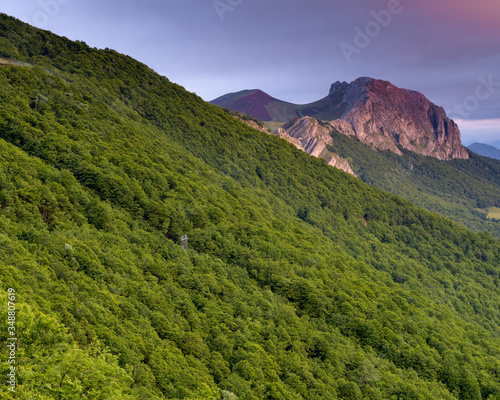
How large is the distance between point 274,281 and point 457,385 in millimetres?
35426

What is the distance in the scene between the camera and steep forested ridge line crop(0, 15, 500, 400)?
2870 cm

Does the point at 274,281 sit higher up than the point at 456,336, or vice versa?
the point at 456,336

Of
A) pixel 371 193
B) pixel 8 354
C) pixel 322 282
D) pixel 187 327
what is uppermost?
pixel 371 193

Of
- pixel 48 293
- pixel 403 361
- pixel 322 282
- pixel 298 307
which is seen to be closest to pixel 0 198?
pixel 48 293

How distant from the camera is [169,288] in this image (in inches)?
1790

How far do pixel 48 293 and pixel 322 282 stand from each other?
2150 inches

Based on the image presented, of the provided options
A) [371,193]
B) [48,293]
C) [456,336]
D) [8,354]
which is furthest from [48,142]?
[371,193]

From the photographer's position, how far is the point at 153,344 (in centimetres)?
3353

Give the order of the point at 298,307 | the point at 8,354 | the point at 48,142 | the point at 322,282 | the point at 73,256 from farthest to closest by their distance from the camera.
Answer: the point at 322,282 → the point at 298,307 → the point at 48,142 → the point at 73,256 → the point at 8,354

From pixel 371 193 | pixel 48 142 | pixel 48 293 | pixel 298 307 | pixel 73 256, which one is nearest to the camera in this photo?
pixel 48 293

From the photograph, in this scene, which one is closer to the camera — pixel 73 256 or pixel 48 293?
pixel 48 293

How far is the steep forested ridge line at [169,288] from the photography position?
94.2 ft

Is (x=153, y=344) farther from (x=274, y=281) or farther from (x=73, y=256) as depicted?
(x=274, y=281)

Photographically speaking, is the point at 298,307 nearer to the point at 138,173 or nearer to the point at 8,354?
the point at 138,173
